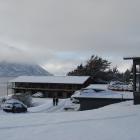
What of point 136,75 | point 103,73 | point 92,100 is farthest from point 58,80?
point 136,75

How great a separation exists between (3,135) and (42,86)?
6328 cm

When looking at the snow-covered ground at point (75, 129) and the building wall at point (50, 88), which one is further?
the building wall at point (50, 88)

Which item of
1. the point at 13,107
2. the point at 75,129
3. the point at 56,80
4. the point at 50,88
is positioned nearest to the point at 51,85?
the point at 50,88

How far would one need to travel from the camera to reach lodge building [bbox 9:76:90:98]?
7412 cm

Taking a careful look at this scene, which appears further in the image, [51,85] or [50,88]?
[50,88]

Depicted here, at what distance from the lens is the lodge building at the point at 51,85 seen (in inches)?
2918

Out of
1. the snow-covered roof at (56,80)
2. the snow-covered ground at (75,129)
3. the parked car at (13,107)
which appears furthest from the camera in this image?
the snow-covered roof at (56,80)

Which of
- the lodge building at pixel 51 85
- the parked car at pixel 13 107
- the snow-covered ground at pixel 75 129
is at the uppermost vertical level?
the lodge building at pixel 51 85

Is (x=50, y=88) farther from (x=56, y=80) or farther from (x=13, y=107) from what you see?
(x=13, y=107)

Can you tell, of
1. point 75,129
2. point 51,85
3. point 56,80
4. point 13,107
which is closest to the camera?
point 75,129

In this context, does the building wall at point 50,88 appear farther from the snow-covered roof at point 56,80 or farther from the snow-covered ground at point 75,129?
the snow-covered ground at point 75,129

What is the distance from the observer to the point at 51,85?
2963 inches

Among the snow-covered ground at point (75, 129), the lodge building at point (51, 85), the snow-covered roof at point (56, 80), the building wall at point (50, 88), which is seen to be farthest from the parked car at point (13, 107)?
the building wall at point (50, 88)

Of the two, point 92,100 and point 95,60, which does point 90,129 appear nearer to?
point 92,100
